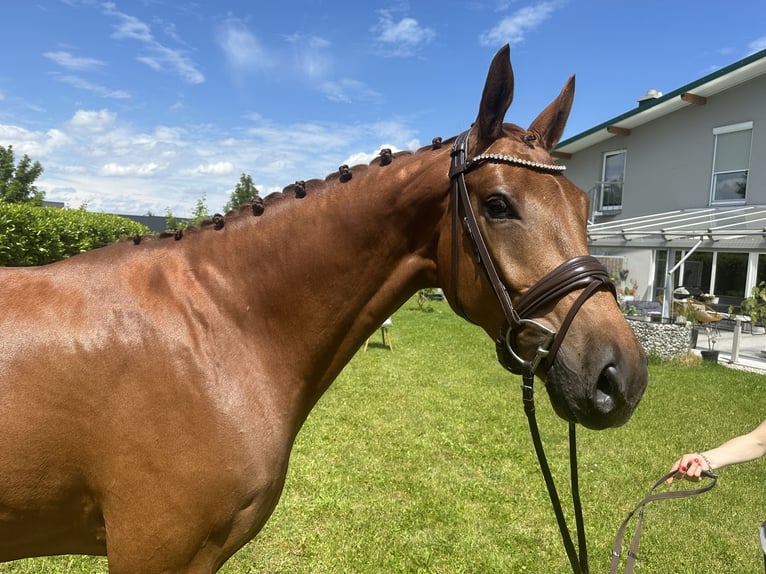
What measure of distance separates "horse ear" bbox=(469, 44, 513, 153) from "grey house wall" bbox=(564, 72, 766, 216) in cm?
1616

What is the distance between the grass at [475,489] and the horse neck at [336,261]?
248cm

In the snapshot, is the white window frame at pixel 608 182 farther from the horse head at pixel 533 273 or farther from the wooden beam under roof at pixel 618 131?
the horse head at pixel 533 273

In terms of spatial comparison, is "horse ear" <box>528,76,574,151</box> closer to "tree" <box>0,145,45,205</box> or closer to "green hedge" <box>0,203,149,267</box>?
"green hedge" <box>0,203,149,267</box>

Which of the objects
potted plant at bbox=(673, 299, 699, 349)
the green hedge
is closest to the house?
potted plant at bbox=(673, 299, 699, 349)

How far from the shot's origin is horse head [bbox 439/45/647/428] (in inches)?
55.9

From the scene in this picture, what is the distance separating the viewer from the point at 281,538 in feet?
12.5

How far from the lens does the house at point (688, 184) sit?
13.4 m

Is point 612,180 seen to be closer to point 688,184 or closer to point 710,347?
point 688,184

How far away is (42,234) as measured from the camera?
263 inches

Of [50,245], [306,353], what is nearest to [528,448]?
[306,353]

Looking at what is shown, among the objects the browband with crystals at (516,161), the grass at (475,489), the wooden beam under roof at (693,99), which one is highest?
the wooden beam under roof at (693,99)

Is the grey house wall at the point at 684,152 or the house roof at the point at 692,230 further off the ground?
the grey house wall at the point at 684,152

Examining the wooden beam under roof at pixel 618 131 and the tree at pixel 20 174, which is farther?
the tree at pixel 20 174

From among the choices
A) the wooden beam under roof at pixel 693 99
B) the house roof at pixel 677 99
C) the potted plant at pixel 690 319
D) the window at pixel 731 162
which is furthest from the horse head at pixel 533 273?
the wooden beam under roof at pixel 693 99
